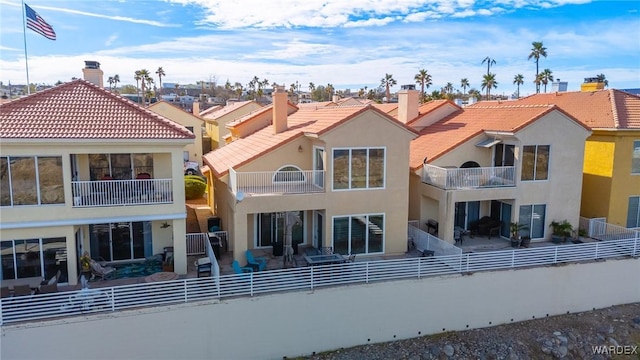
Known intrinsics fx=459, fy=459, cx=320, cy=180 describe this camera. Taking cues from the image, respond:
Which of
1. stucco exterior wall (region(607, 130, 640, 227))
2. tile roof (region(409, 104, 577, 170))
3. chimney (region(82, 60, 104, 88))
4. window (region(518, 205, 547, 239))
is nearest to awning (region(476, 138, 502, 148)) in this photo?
tile roof (region(409, 104, 577, 170))

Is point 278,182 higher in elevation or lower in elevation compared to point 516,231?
higher

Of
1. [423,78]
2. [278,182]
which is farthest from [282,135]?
[423,78]

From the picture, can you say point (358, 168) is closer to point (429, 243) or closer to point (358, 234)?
point (358, 234)

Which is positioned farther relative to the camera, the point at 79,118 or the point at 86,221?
the point at 79,118

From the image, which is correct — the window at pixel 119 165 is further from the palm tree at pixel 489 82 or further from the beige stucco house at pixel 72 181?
the palm tree at pixel 489 82

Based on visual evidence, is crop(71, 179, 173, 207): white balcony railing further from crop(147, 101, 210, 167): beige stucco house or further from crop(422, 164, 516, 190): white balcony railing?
crop(147, 101, 210, 167): beige stucco house

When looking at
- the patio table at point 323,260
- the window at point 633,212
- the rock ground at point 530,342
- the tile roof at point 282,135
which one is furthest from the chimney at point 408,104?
the rock ground at point 530,342
